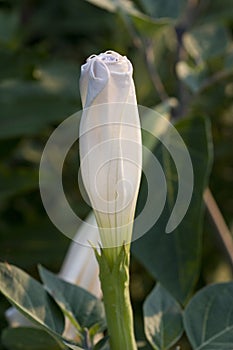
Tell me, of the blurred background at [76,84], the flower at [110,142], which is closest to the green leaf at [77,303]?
the flower at [110,142]

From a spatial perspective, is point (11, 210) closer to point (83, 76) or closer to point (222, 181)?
point (222, 181)

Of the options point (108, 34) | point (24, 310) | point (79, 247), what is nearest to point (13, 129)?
point (79, 247)

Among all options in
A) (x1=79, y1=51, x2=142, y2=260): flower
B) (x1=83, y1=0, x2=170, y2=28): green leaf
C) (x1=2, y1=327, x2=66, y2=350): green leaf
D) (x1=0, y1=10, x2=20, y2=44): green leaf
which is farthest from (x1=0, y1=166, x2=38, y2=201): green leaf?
(x1=79, y1=51, x2=142, y2=260): flower

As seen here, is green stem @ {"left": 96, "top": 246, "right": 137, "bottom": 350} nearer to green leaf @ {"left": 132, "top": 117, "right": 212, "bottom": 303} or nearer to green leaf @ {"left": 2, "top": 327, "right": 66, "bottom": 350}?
green leaf @ {"left": 2, "top": 327, "right": 66, "bottom": 350}

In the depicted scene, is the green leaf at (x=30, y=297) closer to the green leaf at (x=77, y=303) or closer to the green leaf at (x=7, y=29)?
the green leaf at (x=77, y=303)

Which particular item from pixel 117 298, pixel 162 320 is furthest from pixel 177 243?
pixel 117 298
